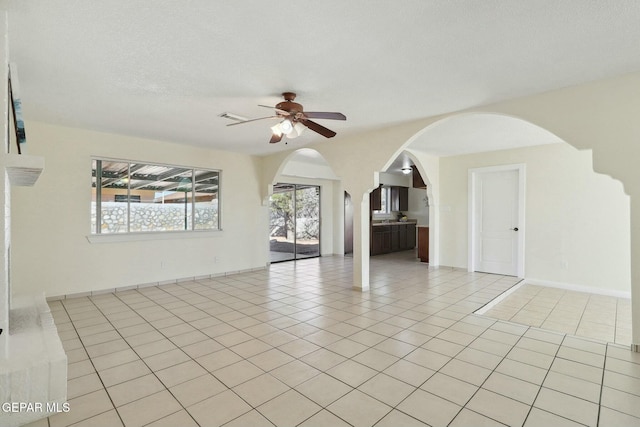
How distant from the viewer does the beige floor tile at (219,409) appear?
6.23ft

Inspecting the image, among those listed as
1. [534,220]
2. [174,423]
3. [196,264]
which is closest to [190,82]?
[174,423]

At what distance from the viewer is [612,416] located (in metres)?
1.92

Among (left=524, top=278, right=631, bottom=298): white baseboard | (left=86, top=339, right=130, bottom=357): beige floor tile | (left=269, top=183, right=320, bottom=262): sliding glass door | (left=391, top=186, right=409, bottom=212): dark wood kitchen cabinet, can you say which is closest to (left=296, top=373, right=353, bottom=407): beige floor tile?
(left=86, top=339, right=130, bottom=357): beige floor tile

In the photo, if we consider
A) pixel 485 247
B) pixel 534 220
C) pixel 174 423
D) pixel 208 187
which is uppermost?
pixel 208 187

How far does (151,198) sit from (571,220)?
7.05 m

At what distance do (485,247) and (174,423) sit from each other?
622 centimetres

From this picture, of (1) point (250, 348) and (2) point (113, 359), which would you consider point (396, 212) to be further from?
(2) point (113, 359)

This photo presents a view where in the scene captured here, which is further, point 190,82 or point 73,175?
point 73,175

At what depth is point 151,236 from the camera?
535 cm

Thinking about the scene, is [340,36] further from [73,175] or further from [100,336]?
[73,175]

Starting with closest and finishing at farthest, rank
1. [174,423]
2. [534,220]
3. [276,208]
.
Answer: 1. [174,423]
2. [534,220]
3. [276,208]

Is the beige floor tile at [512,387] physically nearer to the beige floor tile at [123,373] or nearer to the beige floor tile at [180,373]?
the beige floor tile at [180,373]

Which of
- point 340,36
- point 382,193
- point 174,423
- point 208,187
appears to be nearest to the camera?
point 174,423

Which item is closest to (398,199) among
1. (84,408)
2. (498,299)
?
(498,299)
